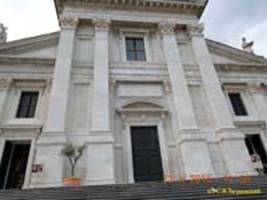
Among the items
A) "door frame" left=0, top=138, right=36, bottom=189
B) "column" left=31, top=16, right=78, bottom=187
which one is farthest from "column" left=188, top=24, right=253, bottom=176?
"door frame" left=0, top=138, right=36, bottom=189

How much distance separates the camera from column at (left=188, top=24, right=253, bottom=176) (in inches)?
399

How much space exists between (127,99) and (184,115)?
2.87 metres

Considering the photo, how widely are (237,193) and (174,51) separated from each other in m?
8.83

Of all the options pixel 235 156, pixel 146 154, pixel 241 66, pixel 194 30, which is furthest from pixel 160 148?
pixel 241 66

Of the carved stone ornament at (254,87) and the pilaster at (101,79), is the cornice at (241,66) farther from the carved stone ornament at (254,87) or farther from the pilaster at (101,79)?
the pilaster at (101,79)

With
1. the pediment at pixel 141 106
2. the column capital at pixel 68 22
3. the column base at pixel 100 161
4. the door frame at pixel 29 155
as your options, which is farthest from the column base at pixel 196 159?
the column capital at pixel 68 22

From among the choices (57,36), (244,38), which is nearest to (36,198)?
(57,36)

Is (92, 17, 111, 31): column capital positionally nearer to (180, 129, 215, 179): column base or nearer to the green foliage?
the green foliage

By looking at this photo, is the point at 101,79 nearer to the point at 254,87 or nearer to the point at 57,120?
the point at 57,120

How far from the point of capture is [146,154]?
413 inches

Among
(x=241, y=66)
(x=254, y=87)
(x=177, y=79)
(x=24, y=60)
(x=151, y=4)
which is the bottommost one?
(x=177, y=79)

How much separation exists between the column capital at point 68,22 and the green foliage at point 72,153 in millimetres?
6773

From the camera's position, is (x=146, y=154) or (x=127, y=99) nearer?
(x=146, y=154)

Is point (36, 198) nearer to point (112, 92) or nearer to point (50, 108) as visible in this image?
point (50, 108)
